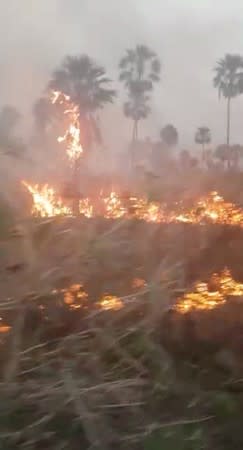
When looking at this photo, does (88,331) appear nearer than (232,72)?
Yes

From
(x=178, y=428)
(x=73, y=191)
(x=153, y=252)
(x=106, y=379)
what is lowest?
(x=178, y=428)

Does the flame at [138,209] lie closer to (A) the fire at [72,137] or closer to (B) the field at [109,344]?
(B) the field at [109,344]

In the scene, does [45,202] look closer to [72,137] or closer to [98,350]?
[98,350]

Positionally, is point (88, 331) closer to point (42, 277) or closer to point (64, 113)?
point (42, 277)

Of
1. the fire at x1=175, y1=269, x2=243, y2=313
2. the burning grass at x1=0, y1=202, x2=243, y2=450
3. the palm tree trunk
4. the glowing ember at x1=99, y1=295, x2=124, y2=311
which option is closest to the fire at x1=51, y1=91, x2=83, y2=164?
the palm tree trunk

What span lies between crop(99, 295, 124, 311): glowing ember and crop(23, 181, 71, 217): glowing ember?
0.48 metres

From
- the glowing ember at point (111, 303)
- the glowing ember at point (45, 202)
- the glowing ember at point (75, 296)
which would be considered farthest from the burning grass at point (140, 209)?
the glowing ember at point (111, 303)

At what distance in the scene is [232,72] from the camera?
42.1ft

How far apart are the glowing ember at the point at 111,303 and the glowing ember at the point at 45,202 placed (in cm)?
48

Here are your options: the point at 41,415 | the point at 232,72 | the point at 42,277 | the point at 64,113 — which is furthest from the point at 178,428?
the point at 232,72

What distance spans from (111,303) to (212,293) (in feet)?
2.88

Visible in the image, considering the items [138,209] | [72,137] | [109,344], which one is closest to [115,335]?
[109,344]

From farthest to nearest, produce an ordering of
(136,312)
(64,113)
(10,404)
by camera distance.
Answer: (64,113) → (136,312) → (10,404)

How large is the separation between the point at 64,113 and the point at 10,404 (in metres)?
2.33
